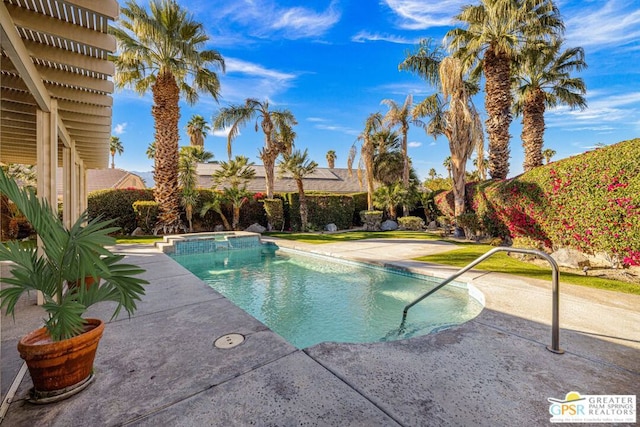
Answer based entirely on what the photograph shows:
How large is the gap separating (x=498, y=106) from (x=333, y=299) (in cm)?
1327

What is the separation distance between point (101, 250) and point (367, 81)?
2186cm

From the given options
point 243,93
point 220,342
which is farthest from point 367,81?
point 220,342

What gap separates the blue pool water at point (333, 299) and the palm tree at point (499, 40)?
10.4 m

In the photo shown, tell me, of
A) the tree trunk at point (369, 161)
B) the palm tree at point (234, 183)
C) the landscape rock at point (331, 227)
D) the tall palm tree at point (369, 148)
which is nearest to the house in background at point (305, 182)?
the tall palm tree at point (369, 148)

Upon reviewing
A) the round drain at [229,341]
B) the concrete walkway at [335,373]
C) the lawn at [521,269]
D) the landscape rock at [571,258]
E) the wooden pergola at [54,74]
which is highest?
the wooden pergola at [54,74]

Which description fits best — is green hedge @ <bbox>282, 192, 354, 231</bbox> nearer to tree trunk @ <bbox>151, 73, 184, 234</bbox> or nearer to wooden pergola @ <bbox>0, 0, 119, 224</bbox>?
tree trunk @ <bbox>151, 73, 184, 234</bbox>

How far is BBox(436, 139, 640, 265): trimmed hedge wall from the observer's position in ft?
19.3

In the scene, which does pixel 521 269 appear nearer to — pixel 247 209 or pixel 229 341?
pixel 229 341

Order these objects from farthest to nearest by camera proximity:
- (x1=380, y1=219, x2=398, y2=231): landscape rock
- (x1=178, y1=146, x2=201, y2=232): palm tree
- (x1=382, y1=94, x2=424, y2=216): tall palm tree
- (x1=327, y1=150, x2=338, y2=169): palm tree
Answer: (x1=327, y1=150, x2=338, y2=169): palm tree, (x1=382, y1=94, x2=424, y2=216): tall palm tree, (x1=380, y1=219, x2=398, y2=231): landscape rock, (x1=178, y1=146, x2=201, y2=232): palm tree

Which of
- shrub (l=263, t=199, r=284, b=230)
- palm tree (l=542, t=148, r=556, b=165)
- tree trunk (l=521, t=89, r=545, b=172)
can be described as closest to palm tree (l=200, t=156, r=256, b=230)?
shrub (l=263, t=199, r=284, b=230)

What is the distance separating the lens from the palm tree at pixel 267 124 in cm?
1792

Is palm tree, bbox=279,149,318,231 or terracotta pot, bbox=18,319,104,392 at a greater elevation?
palm tree, bbox=279,149,318,231

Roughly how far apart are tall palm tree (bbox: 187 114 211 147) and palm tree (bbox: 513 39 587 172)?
3437 centimetres

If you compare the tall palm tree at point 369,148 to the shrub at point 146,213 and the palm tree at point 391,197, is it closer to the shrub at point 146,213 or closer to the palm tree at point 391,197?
the palm tree at point 391,197
